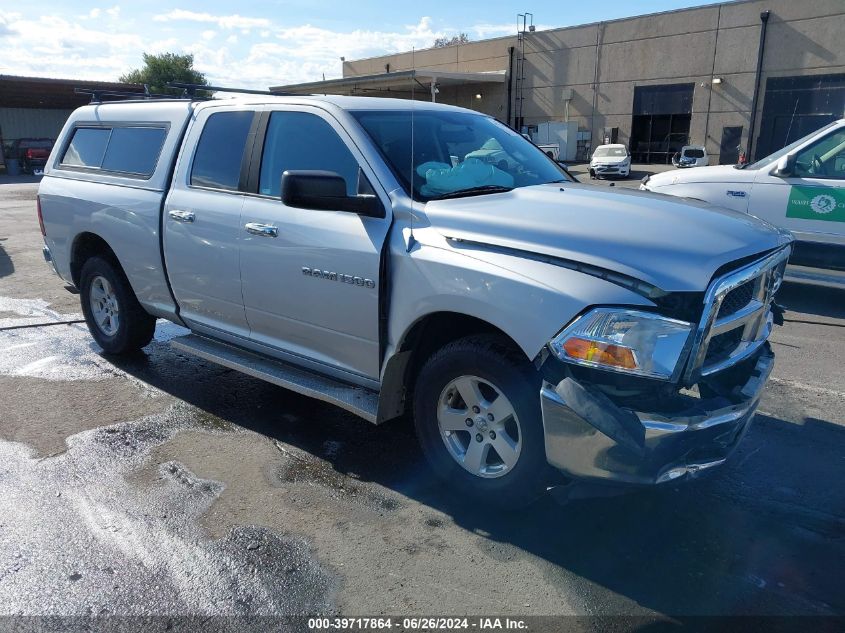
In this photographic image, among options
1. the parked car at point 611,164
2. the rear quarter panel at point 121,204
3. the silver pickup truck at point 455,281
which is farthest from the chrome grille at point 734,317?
the parked car at point 611,164

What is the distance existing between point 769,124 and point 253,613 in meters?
38.6

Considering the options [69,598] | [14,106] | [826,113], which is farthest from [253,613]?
[14,106]

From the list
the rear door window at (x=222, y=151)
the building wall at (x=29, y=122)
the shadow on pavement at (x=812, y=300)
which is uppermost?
the building wall at (x=29, y=122)

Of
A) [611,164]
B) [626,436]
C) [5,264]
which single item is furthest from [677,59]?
[626,436]

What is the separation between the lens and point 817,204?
7328mm

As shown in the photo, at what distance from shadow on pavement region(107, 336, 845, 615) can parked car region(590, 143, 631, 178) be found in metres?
27.7

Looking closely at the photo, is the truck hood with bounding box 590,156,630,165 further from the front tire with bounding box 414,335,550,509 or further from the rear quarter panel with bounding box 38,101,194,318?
the front tire with bounding box 414,335,550,509

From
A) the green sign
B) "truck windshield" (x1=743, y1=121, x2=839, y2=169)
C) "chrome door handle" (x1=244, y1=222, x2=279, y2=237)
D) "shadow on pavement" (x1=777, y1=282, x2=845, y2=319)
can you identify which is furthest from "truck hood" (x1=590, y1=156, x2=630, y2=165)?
"chrome door handle" (x1=244, y1=222, x2=279, y2=237)

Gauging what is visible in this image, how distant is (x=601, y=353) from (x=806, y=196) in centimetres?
588

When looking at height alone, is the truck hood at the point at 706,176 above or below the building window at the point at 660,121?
below

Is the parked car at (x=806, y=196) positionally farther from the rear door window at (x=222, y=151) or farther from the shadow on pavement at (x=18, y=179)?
the shadow on pavement at (x=18, y=179)

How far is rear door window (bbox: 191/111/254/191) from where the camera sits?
177 inches

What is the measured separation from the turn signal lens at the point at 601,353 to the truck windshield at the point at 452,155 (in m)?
1.24

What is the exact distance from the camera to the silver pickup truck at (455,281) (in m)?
2.84
